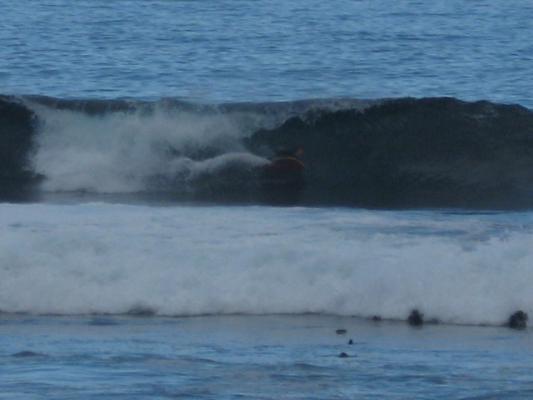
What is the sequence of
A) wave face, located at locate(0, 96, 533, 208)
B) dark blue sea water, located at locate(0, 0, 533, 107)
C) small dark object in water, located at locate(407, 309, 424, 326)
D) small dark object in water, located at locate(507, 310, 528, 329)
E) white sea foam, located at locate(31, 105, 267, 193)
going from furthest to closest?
dark blue sea water, located at locate(0, 0, 533, 107)
white sea foam, located at locate(31, 105, 267, 193)
wave face, located at locate(0, 96, 533, 208)
small dark object in water, located at locate(407, 309, 424, 326)
small dark object in water, located at locate(507, 310, 528, 329)

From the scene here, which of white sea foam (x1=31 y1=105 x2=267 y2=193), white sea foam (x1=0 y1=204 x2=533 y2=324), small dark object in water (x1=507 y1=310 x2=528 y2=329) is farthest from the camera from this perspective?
white sea foam (x1=31 y1=105 x2=267 y2=193)

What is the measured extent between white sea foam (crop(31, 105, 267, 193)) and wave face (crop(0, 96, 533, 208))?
0.04 feet

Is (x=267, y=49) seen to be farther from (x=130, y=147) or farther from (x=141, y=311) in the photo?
(x=141, y=311)

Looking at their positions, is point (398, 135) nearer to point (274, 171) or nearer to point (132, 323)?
point (274, 171)

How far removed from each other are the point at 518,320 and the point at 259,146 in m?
7.33

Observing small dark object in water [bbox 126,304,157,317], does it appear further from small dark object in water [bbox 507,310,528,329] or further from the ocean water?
small dark object in water [bbox 507,310,528,329]

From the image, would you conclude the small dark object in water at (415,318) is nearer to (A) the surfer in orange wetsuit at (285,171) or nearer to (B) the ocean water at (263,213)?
(B) the ocean water at (263,213)

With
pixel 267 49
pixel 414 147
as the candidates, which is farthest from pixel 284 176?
pixel 267 49

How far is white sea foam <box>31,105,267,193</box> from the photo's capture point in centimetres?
1638

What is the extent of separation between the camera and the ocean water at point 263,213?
861 cm

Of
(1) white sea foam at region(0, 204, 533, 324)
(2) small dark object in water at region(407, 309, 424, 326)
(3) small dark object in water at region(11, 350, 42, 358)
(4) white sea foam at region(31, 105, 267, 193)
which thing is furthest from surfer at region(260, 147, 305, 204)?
(3) small dark object in water at region(11, 350, 42, 358)

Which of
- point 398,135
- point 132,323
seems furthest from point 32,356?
point 398,135

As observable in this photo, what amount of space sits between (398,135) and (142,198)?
3129 millimetres

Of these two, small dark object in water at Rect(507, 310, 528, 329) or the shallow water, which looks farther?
Result: small dark object in water at Rect(507, 310, 528, 329)
